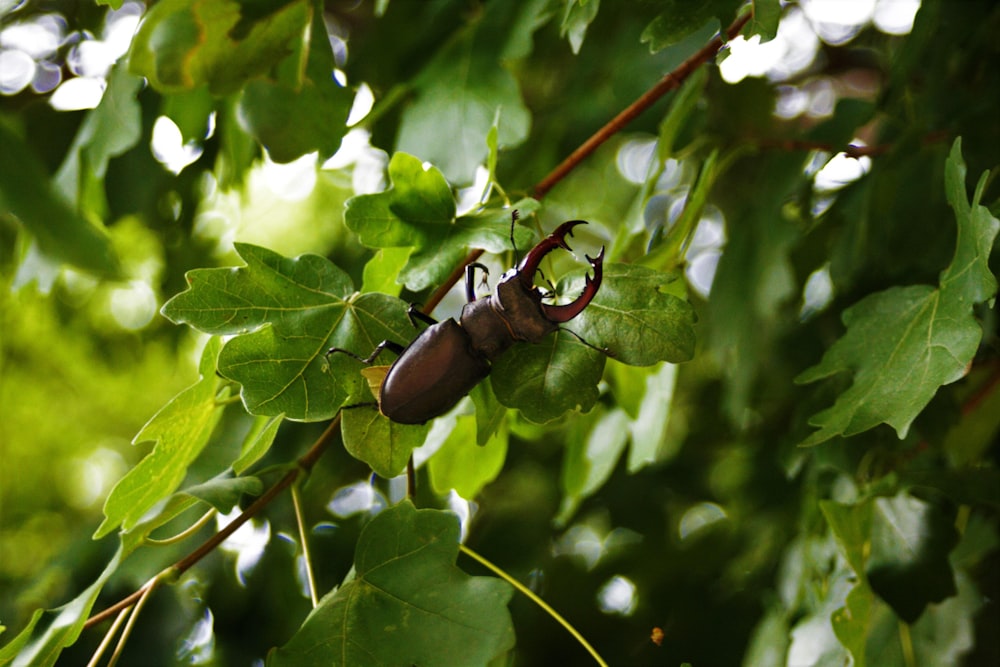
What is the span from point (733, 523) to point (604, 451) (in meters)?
0.62

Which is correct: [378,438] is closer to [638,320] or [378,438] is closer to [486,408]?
[486,408]

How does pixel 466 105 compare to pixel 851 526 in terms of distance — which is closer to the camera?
pixel 851 526

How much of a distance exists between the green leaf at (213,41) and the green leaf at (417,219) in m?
0.16

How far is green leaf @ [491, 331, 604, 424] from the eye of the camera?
2.11 ft

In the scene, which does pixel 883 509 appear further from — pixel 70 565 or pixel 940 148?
pixel 70 565

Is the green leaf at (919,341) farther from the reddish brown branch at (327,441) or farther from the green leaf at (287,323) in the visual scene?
the green leaf at (287,323)

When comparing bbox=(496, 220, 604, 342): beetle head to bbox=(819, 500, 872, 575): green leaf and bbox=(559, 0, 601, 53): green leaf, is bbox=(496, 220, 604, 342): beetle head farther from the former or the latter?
bbox=(819, 500, 872, 575): green leaf

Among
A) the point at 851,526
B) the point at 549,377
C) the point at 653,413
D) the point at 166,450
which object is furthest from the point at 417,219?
the point at 851,526

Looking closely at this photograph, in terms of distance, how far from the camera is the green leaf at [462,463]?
0.87 meters

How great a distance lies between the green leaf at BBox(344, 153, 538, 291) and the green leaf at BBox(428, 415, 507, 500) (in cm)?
23

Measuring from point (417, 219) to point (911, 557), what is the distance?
612 millimetres

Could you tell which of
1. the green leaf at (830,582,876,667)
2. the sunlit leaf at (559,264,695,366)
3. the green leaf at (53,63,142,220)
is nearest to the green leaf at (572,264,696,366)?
the sunlit leaf at (559,264,695,366)

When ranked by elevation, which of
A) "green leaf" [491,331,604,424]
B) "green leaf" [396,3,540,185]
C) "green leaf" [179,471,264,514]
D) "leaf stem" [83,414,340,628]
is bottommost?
"leaf stem" [83,414,340,628]

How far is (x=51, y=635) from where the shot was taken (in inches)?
27.1
